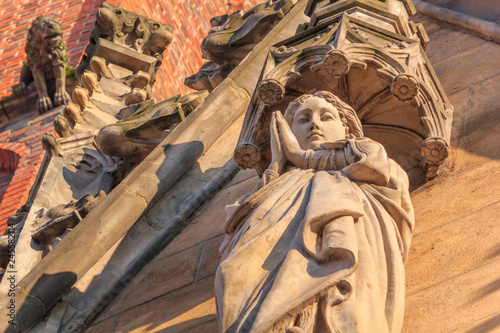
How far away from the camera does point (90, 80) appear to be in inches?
466

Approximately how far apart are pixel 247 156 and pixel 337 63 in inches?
30.5

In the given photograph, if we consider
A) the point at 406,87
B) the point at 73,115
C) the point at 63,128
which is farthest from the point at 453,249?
the point at 73,115

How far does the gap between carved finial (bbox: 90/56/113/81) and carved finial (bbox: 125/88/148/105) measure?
64 cm

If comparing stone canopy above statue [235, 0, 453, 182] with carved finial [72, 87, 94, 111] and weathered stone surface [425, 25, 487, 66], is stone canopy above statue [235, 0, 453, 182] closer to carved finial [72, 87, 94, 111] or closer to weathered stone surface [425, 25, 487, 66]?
weathered stone surface [425, 25, 487, 66]

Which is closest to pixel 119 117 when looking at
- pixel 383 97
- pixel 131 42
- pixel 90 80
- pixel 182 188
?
pixel 90 80

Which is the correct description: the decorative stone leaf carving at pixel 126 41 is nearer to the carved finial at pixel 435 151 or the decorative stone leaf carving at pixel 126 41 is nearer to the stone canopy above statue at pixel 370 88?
the stone canopy above statue at pixel 370 88

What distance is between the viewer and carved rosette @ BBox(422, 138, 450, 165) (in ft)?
21.7

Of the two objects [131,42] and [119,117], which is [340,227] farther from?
[131,42]

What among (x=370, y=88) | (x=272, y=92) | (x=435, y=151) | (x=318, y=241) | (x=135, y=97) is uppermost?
(x=318, y=241)

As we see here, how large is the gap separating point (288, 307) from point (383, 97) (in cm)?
255

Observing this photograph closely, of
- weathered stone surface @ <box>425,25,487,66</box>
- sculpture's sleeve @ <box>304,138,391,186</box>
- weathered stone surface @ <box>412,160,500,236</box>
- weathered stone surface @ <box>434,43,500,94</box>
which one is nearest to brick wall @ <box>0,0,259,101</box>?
weathered stone surface @ <box>425,25,487,66</box>

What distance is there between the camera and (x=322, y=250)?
5.08 m

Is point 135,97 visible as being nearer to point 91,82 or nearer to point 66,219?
point 91,82

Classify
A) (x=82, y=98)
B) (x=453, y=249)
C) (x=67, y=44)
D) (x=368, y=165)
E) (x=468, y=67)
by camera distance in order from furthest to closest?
(x=67, y=44) < (x=82, y=98) < (x=468, y=67) < (x=453, y=249) < (x=368, y=165)
